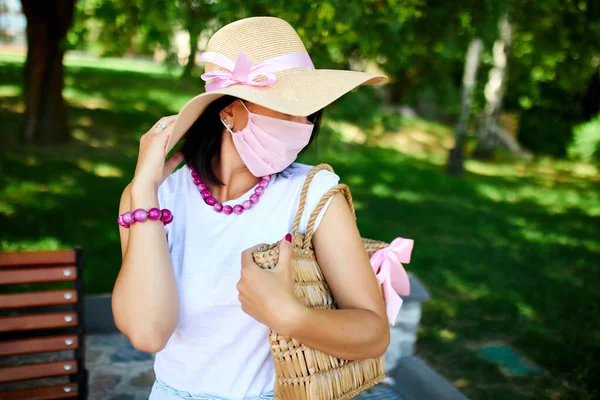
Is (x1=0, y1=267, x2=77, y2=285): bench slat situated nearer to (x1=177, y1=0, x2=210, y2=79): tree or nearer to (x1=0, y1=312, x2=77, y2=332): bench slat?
(x1=0, y1=312, x2=77, y2=332): bench slat

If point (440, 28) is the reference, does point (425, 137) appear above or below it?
below

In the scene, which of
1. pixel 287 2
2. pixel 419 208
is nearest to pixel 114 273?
pixel 287 2

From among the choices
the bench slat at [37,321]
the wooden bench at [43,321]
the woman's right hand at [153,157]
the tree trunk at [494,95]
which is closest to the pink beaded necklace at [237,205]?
the woman's right hand at [153,157]

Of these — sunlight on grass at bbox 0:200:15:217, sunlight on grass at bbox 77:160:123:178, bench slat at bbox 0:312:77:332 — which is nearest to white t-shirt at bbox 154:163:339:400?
bench slat at bbox 0:312:77:332

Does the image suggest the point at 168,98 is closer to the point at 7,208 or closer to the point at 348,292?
the point at 7,208

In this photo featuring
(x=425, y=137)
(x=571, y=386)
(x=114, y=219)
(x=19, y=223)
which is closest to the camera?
(x=571, y=386)

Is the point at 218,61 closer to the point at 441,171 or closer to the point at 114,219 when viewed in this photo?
the point at 114,219

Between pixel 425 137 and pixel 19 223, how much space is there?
11.1 metres

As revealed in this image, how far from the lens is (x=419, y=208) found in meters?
9.00

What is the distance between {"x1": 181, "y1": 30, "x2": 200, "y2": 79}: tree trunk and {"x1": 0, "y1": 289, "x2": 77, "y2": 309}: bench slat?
225cm

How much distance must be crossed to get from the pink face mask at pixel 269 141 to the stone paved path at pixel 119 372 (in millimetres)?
2220

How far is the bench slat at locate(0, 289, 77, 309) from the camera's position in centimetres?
274

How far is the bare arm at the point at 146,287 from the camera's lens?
5.28 ft

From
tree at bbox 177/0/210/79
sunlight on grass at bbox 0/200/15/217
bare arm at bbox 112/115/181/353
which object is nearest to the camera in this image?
bare arm at bbox 112/115/181/353
